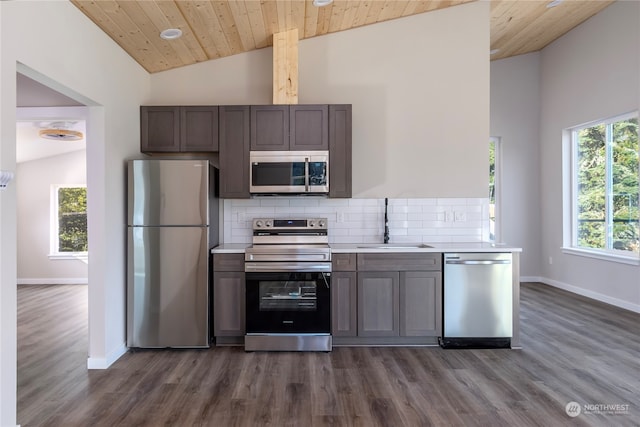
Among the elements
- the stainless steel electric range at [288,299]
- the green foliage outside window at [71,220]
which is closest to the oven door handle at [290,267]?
the stainless steel electric range at [288,299]

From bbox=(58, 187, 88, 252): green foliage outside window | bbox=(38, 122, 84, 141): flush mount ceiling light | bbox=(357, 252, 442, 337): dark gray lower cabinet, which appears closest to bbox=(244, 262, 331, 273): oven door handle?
bbox=(357, 252, 442, 337): dark gray lower cabinet

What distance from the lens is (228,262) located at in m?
3.37

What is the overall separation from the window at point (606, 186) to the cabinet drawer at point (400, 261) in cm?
308

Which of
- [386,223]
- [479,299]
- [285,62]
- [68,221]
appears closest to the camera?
[479,299]

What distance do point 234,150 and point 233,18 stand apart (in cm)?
118

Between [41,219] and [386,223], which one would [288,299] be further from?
[41,219]

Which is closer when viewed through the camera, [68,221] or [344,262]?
[344,262]

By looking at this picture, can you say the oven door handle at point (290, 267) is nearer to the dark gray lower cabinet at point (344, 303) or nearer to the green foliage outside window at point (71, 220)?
the dark gray lower cabinet at point (344, 303)

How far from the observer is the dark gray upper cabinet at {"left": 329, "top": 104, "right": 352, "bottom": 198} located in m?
3.57

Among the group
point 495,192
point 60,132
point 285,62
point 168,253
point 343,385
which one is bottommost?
point 343,385

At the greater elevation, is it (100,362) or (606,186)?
(606,186)

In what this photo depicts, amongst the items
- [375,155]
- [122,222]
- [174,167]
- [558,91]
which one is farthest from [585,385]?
[558,91]

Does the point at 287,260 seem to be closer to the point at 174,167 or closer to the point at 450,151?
the point at 174,167

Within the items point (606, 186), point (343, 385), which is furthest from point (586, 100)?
point (343, 385)
